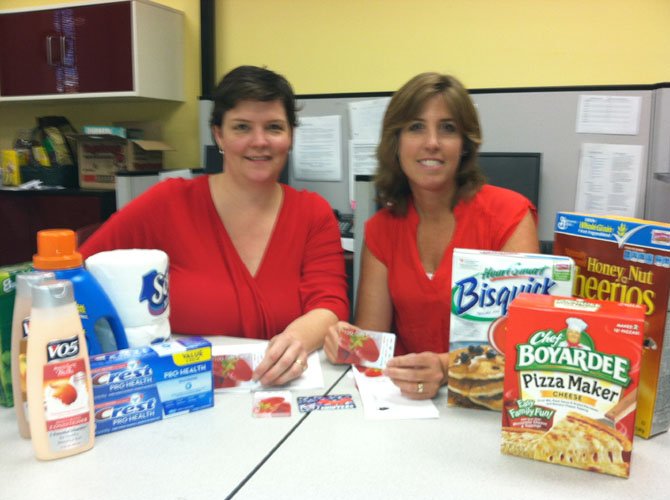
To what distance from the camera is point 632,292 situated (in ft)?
2.78

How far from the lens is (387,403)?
998mm

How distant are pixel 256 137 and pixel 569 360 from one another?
1.01 m

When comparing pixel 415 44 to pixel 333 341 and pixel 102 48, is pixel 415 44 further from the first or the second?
pixel 333 341

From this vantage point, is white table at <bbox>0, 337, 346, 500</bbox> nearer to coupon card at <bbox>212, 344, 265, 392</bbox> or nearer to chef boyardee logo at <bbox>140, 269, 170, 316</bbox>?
coupon card at <bbox>212, 344, 265, 392</bbox>

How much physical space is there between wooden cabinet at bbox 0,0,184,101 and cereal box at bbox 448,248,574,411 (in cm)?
255

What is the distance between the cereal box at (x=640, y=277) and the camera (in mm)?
814

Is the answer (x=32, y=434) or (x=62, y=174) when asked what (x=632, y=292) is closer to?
(x=32, y=434)

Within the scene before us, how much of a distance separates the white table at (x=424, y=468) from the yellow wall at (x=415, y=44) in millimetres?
2150

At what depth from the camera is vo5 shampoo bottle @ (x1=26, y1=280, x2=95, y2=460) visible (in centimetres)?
Answer: 76

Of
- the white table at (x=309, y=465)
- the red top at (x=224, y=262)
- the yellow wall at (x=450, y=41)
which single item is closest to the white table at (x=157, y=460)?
the white table at (x=309, y=465)

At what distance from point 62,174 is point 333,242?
2424mm

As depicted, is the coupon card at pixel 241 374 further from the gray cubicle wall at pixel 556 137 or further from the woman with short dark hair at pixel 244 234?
the gray cubicle wall at pixel 556 137

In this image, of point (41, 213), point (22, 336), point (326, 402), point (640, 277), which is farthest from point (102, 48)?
Result: point (640, 277)

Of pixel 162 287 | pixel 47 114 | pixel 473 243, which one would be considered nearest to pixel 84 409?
pixel 162 287
